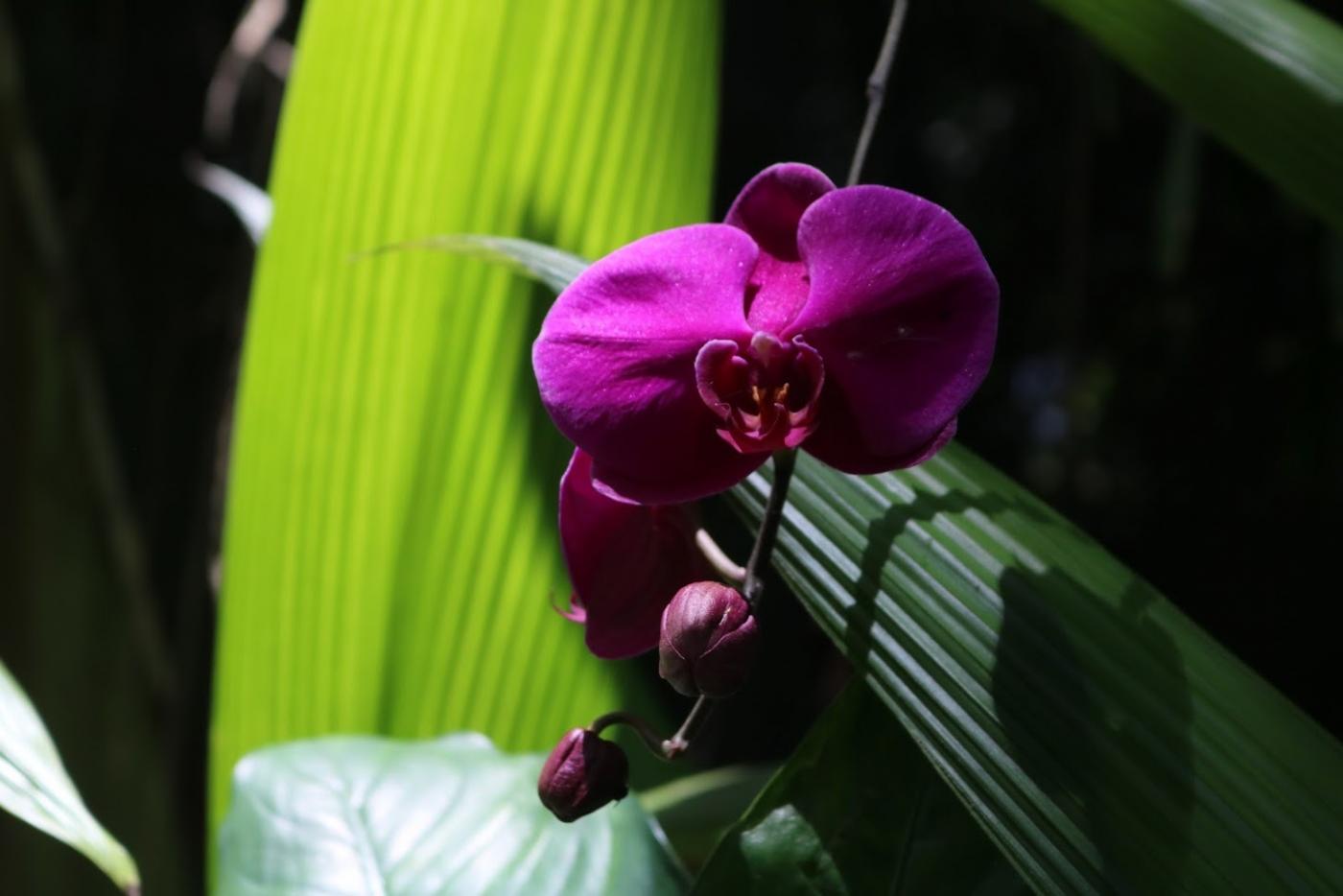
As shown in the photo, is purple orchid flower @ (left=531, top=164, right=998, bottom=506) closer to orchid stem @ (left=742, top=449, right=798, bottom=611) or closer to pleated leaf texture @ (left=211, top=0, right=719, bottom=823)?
orchid stem @ (left=742, top=449, right=798, bottom=611)

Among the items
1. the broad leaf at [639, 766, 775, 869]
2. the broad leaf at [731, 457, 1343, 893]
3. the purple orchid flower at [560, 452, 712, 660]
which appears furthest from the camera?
the broad leaf at [639, 766, 775, 869]

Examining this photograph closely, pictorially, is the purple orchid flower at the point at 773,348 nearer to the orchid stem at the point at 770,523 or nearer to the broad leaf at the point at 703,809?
the orchid stem at the point at 770,523

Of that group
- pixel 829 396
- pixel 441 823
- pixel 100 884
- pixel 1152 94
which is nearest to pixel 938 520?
pixel 829 396

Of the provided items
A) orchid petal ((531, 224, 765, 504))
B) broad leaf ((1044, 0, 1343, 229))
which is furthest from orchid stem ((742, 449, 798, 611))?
broad leaf ((1044, 0, 1343, 229))

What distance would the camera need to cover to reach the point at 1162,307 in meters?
1.88

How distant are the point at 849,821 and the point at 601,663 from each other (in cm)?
34

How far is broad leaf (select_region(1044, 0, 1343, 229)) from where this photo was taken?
0.29 metres

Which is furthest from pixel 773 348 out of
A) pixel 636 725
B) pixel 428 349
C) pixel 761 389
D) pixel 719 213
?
pixel 719 213

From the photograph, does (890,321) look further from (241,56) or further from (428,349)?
(241,56)

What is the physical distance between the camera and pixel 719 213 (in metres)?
1.57

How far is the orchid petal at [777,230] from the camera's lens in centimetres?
30

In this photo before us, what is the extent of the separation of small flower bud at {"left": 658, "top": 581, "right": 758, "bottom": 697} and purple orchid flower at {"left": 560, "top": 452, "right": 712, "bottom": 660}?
0.22ft

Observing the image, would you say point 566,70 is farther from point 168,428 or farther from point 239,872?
point 168,428

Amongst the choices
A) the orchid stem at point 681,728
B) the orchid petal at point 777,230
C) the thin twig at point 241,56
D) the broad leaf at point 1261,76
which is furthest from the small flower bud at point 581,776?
the thin twig at point 241,56
